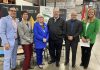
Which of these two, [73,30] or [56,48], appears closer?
[73,30]

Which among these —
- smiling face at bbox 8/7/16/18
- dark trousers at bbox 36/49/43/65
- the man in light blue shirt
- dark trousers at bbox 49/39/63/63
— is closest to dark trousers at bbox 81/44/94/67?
dark trousers at bbox 49/39/63/63

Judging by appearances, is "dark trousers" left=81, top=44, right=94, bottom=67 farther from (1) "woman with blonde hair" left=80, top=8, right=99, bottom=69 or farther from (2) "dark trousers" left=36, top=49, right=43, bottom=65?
(2) "dark trousers" left=36, top=49, right=43, bottom=65

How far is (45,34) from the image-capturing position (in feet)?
19.3

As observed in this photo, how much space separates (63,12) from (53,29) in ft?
7.70

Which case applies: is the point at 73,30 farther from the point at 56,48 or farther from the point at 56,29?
the point at 56,48

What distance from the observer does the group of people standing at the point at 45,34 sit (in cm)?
517

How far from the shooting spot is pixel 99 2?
15562 millimetres

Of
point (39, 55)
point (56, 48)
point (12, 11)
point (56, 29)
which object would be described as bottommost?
point (39, 55)

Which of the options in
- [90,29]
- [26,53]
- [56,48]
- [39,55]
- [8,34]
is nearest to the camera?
[8,34]

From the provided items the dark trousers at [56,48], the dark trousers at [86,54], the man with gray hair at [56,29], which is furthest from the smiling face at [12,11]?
the dark trousers at [86,54]

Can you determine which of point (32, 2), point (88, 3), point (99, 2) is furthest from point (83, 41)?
point (99, 2)

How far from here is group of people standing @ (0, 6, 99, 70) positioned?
517 cm

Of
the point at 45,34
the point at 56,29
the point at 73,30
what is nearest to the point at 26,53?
the point at 45,34

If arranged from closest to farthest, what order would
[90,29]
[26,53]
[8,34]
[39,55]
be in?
[8,34]
[26,53]
[90,29]
[39,55]
